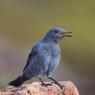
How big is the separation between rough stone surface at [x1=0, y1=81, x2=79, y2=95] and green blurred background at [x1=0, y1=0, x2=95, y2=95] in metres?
9.67

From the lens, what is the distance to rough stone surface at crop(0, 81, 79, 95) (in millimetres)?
15516

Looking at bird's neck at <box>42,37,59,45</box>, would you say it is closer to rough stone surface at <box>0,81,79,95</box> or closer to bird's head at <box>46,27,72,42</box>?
bird's head at <box>46,27,72,42</box>

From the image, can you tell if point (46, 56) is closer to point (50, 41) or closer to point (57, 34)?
point (50, 41)

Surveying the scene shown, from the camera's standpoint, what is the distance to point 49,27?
103 ft

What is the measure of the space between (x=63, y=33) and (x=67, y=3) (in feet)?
59.1

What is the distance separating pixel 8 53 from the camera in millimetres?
29500

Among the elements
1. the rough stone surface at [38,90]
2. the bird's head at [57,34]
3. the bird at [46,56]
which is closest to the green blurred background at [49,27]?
the bird at [46,56]

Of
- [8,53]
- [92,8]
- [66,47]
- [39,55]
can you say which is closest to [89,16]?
[92,8]

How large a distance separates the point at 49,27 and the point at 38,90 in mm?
15610

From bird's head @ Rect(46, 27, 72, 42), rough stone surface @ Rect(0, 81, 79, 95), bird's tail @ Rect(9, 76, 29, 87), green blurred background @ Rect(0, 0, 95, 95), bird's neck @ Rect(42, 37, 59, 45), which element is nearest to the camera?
rough stone surface @ Rect(0, 81, 79, 95)

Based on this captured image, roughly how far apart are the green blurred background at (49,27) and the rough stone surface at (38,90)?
31.7 ft

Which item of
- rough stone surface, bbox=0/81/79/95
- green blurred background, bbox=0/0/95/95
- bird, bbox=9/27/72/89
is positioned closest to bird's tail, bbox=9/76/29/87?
bird, bbox=9/27/72/89

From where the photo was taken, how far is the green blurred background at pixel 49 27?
28531 mm

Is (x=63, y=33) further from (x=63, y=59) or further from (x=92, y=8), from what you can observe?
(x=92, y=8)
